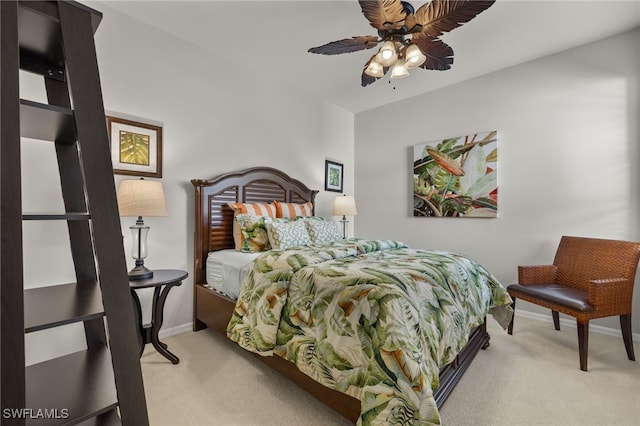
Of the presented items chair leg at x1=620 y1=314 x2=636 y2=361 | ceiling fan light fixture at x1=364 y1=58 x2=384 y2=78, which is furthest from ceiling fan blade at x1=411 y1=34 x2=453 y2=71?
chair leg at x1=620 y1=314 x2=636 y2=361

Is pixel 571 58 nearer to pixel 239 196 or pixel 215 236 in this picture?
pixel 239 196

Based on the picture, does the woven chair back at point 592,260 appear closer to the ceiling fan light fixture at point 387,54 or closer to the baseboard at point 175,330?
the ceiling fan light fixture at point 387,54

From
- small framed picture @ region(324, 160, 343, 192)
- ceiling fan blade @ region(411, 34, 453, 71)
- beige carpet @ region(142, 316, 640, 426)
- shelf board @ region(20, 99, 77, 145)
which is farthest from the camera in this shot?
small framed picture @ region(324, 160, 343, 192)

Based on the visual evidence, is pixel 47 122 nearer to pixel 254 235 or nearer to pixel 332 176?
pixel 254 235

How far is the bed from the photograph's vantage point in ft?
4.10

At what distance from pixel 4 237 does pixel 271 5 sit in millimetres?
2386

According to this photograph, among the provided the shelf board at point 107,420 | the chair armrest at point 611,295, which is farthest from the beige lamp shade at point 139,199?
the chair armrest at point 611,295

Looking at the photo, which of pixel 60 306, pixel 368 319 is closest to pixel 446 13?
pixel 368 319

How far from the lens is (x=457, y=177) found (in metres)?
3.65

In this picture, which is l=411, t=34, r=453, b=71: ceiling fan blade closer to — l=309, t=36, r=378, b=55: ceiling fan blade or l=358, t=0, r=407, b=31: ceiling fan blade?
l=358, t=0, r=407, b=31: ceiling fan blade

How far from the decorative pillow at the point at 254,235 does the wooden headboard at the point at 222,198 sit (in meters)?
0.31

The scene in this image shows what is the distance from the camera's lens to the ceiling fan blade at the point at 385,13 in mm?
1854

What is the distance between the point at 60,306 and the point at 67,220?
10.2 inches

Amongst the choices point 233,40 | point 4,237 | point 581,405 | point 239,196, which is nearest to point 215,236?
point 239,196
